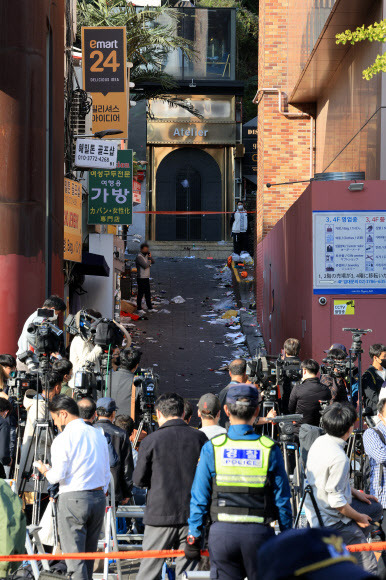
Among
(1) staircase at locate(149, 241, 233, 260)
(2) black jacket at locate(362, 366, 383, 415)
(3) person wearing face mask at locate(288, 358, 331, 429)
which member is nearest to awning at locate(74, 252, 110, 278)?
(2) black jacket at locate(362, 366, 383, 415)

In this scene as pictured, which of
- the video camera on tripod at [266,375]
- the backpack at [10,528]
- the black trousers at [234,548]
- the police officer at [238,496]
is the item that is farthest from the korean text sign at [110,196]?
the black trousers at [234,548]

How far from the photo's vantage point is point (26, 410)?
9.10 meters

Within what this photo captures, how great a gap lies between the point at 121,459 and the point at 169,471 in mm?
1899

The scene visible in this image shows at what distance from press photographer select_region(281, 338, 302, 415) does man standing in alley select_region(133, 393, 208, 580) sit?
3.60m

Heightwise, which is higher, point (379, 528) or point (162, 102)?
point (162, 102)

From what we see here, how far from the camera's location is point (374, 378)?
1003cm

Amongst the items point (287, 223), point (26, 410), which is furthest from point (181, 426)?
point (287, 223)

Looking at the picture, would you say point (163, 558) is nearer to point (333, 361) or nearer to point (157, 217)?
point (333, 361)

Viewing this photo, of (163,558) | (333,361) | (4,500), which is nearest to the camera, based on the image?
(4,500)

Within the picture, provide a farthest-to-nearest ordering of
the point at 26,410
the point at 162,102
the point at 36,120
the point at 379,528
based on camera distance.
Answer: the point at 162,102, the point at 36,120, the point at 26,410, the point at 379,528

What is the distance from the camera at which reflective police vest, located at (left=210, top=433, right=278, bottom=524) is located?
17.0 feet

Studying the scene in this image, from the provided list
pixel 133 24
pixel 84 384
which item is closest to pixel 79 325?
pixel 84 384

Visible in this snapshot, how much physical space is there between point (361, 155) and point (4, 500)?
11980mm

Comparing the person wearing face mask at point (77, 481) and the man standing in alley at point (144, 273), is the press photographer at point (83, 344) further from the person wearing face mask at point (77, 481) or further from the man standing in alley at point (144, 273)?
the man standing in alley at point (144, 273)
